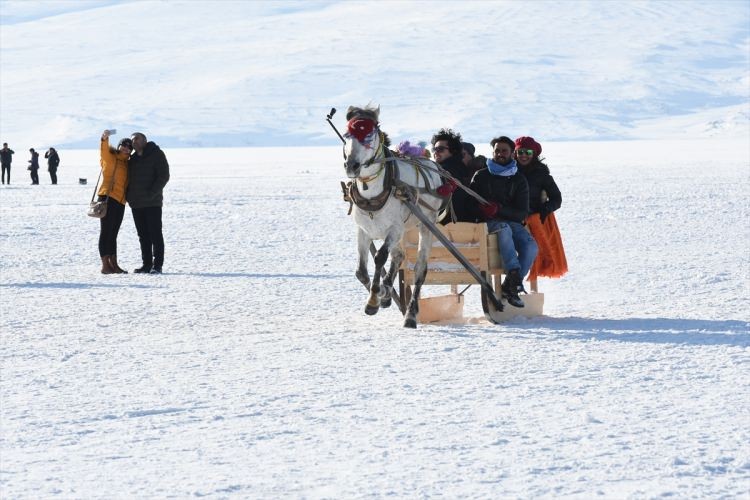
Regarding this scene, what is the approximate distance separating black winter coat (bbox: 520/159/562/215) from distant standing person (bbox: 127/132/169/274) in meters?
4.71

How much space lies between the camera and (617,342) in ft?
25.8

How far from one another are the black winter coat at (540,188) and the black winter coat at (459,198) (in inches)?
16.2

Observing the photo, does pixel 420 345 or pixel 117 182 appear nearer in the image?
pixel 420 345

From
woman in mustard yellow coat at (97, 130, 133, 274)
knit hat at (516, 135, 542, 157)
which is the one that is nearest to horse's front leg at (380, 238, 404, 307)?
knit hat at (516, 135, 542, 157)

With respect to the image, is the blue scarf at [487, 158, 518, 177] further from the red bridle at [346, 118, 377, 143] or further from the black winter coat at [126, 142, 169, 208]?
the black winter coat at [126, 142, 169, 208]

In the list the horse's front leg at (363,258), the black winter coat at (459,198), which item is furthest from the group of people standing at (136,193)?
the horse's front leg at (363,258)

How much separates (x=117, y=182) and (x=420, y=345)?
19.5ft

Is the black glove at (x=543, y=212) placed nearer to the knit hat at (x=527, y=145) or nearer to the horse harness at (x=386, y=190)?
the knit hat at (x=527, y=145)

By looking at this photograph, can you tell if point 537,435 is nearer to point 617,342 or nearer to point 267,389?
A: point 267,389

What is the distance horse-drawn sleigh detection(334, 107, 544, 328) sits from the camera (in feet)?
26.9

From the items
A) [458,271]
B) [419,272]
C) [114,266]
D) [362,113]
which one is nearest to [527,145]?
[458,271]

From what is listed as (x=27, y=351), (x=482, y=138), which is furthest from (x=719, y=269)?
(x=482, y=138)

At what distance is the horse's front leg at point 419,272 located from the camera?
8.62m

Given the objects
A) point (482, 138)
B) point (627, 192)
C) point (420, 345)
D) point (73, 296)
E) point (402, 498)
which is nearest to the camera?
point (402, 498)
